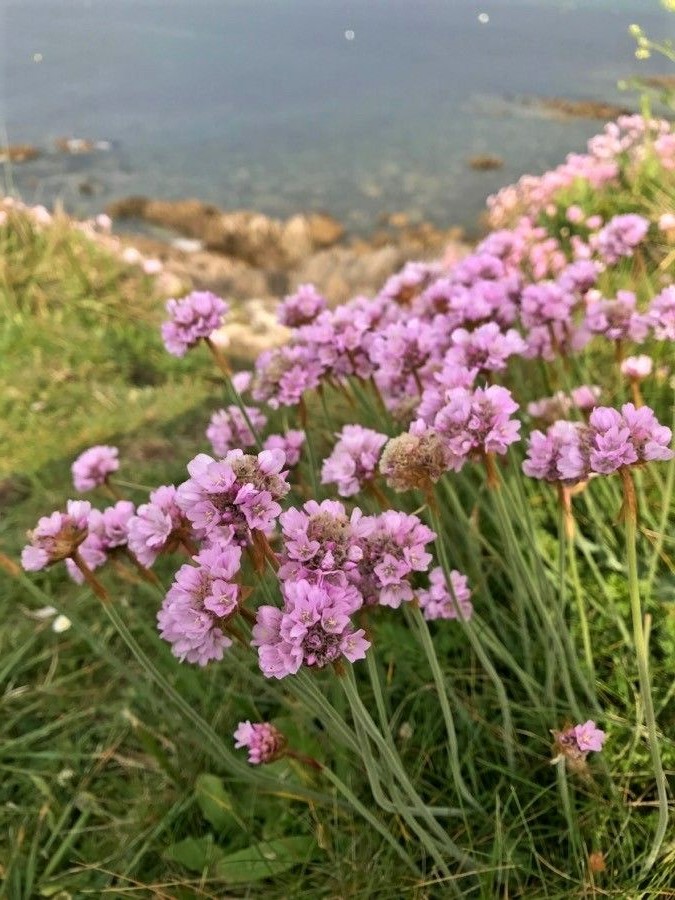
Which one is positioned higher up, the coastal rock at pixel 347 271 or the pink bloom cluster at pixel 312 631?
the pink bloom cluster at pixel 312 631

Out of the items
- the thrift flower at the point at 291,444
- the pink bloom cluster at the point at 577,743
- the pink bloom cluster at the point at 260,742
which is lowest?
the pink bloom cluster at the point at 260,742

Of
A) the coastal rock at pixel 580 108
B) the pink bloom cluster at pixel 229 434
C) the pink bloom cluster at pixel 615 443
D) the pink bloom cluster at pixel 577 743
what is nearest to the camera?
the pink bloom cluster at pixel 615 443

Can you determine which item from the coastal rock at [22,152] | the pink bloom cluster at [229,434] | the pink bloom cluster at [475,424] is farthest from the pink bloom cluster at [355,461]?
the coastal rock at [22,152]

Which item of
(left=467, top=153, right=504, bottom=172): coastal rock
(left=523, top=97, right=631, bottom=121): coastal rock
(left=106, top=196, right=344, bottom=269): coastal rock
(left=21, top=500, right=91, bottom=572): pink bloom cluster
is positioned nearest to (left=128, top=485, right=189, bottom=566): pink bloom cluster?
(left=21, top=500, right=91, bottom=572): pink bloom cluster

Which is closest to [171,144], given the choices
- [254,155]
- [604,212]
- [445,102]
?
[254,155]

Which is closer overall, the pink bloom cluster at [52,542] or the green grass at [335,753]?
the pink bloom cluster at [52,542]

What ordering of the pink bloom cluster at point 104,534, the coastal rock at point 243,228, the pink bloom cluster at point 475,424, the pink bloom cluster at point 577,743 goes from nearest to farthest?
1. the pink bloom cluster at point 475,424
2. the pink bloom cluster at point 577,743
3. the pink bloom cluster at point 104,534
4. the coastal rock at point 243,228

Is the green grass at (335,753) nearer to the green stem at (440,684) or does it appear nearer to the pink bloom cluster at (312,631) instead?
the green stem at (440,684)
